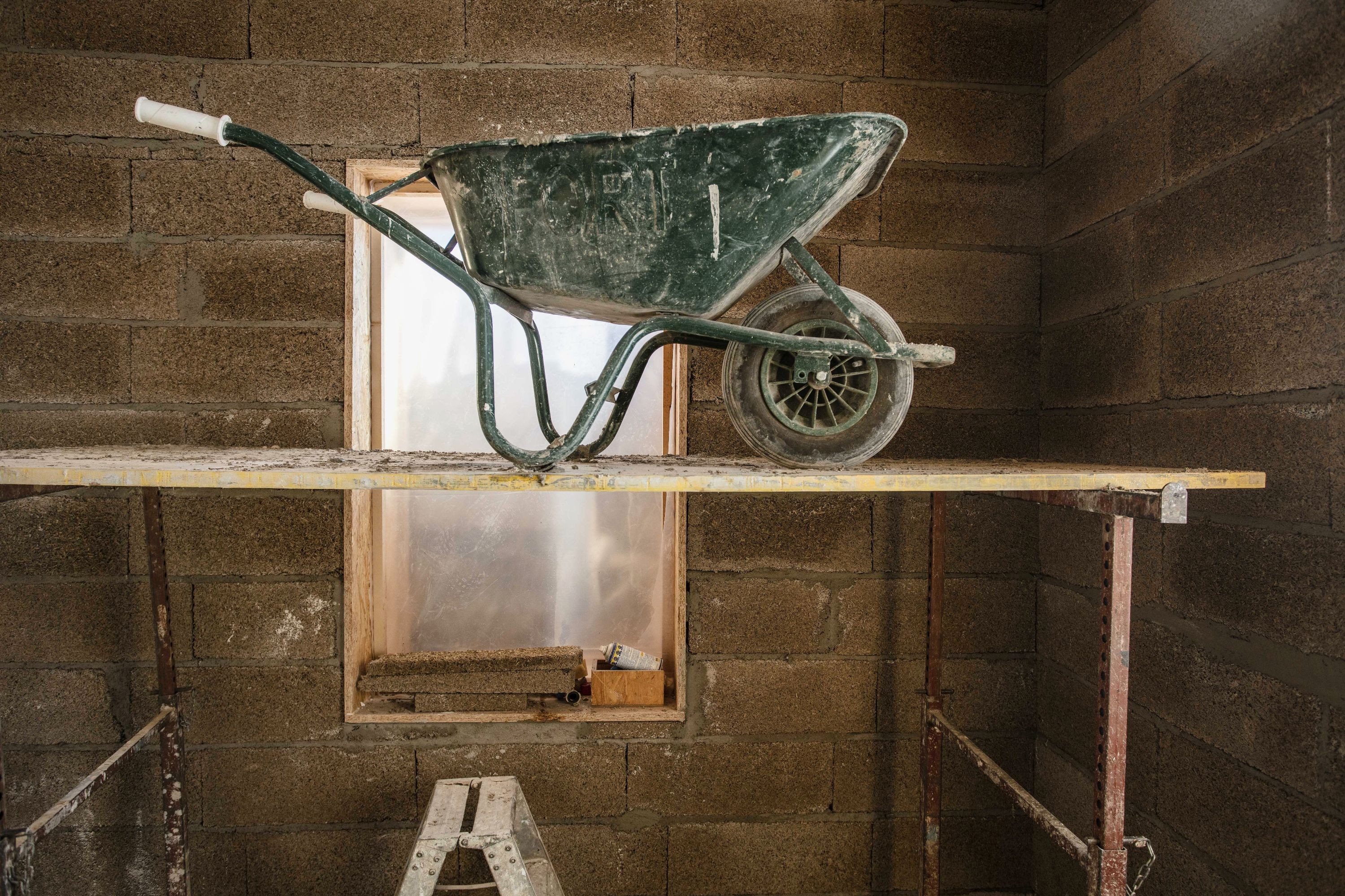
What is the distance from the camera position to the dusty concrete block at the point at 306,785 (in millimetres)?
1822

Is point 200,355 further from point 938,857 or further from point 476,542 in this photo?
point 938,857

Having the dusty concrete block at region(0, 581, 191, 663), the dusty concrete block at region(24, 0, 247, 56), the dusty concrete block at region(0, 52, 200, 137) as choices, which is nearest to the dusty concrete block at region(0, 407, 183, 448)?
the dusty concrete block at region(0, 581, 191, 663)

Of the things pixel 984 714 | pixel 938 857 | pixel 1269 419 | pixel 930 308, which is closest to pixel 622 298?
pixel 930 308

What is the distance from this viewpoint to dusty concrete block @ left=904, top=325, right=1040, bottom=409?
6.37ft

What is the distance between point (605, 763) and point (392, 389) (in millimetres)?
1302

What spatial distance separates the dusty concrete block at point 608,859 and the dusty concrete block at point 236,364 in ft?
4.66

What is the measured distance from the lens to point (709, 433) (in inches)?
74.5

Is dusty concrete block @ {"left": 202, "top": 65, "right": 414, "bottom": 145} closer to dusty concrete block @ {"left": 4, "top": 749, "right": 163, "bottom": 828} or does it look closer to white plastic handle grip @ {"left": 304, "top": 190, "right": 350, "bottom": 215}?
white plastic handle grip @ {"left": 304, "top": 190, "right": 350, "bottom": 215}

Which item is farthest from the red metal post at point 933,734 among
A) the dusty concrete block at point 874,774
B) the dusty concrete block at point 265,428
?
the dusty concrete block at point 265,428

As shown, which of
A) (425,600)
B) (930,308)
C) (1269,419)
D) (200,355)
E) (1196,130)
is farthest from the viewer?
(425,600)

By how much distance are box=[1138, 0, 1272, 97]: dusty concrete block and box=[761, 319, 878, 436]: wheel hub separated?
102 cm

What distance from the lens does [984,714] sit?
1.95m

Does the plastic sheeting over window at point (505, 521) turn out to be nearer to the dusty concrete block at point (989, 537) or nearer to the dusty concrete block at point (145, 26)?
the dusty concrete block at point (145, 26)

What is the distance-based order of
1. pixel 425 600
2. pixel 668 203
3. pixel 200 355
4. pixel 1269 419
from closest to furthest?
pixel 668 203, pixel 1269 419, pixel 200 355, pixel 425 600
